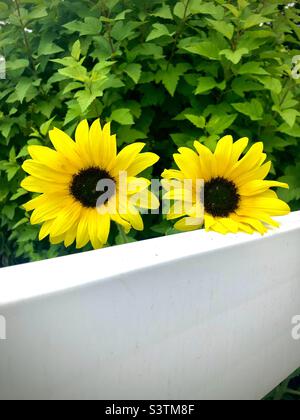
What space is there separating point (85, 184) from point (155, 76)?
0.36 m

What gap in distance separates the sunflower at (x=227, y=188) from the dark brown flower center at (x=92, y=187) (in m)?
0.10

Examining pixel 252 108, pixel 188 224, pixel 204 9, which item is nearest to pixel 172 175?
pixel 188 224

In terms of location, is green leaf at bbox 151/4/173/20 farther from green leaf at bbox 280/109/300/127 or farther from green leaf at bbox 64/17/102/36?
green leaf at bbox 280/109/300/127

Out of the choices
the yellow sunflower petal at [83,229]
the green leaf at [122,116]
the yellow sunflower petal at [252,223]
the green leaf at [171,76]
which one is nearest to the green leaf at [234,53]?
the green leaf at [171,76]

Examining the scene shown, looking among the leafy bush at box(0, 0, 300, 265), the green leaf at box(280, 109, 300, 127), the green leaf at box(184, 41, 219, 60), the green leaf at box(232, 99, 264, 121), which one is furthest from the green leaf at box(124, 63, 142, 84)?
the green leaf at box(280, 109, 300, 127)

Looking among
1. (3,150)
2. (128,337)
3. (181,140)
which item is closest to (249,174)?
(181,140)

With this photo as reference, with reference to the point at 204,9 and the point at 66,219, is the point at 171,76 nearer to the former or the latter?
the point at 204,9

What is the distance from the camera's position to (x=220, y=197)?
28.7 inches

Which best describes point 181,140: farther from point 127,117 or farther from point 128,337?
point 128,337

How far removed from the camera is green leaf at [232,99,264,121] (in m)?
0.88

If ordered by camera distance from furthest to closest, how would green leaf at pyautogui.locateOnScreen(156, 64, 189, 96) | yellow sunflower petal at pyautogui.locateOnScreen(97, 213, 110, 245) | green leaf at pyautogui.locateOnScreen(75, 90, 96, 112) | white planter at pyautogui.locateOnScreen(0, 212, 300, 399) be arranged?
green leaf at pyautogui.locateOnScreen(156, 64, 189, 96), green leaf at pyautogui.locateOnScreen(75, 90, 96, 112), yellow sunflower petal at pyautogui.locateOnScreen(97, 213, 110, 245), white planter at pyautogui.locateOnScreen(0, 212, 300, 399)

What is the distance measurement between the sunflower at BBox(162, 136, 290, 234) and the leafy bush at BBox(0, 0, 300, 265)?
0.14m

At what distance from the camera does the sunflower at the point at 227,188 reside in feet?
2.31
